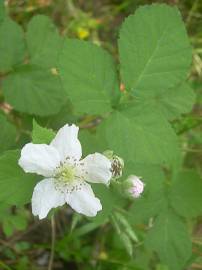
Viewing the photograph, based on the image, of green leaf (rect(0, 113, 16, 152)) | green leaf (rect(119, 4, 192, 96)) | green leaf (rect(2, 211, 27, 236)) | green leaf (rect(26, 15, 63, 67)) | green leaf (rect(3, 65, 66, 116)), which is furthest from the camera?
green leaf (rect(2, 211, 27, 236))

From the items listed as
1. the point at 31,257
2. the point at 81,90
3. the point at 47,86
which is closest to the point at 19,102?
the point at 47,86

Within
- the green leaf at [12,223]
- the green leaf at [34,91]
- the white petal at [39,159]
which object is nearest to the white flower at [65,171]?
the white petal at [39,159]

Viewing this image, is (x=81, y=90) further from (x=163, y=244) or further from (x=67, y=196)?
(x=163, y=244)

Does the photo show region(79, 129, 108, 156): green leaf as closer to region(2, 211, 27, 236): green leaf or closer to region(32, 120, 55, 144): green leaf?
region(32, 120, 55, 144): green leaf

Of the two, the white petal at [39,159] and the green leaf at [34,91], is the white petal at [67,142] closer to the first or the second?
the white petal at [39,159]

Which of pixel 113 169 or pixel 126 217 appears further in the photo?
pixel 126 217

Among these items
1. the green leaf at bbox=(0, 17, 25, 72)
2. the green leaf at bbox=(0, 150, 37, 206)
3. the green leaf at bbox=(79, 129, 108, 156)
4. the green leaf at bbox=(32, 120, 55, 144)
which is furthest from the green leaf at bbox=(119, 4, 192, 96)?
the green leaf at bbox=(0, 17, 25, 72)
